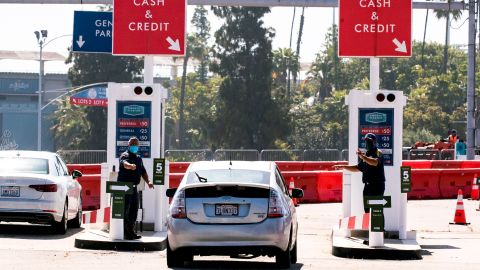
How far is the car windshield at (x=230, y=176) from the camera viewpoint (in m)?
16.5

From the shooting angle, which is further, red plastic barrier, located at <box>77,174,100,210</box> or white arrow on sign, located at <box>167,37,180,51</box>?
red plastic barrier, located at <box>77,174,100,210</box>

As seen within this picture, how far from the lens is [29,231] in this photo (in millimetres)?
23109

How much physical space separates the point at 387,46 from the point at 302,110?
8789cm

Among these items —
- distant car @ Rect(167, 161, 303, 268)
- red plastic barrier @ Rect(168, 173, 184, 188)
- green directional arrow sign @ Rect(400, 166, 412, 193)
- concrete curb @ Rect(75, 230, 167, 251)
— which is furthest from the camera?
red plastic barrier @ Rect(168, 173, 184, 188)

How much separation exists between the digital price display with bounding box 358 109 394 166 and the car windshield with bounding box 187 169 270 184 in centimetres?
481

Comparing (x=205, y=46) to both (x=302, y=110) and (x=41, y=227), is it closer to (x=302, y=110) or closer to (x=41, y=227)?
(x=302, y=110)

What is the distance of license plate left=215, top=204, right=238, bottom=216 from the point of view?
16.2 metres

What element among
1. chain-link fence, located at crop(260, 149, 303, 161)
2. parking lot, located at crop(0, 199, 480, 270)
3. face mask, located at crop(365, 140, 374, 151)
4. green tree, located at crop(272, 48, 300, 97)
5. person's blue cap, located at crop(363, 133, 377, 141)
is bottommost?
parking lot, located at crop(0, 199, 480, 270)

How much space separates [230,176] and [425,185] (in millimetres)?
21472

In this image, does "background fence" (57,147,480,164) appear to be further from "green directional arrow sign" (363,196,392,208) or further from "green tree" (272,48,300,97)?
"green tree" (272,48,300,97)

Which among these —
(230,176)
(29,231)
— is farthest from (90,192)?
(230,176)

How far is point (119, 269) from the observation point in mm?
16438

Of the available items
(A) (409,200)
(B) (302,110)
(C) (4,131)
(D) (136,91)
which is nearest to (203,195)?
(D) (136,91)

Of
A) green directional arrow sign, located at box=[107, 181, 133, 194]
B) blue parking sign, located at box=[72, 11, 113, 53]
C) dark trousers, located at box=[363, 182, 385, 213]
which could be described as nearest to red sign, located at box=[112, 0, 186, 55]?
green directional arrow sign, located at box=[107, 181, 133, 194]
